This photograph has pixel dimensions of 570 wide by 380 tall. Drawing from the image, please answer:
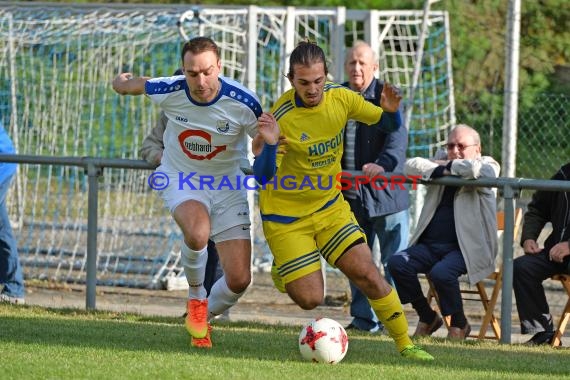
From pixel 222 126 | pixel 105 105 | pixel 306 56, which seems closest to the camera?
pixel 306 56

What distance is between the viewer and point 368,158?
364 inches

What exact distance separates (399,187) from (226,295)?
189 cm

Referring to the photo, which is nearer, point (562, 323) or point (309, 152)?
point (309, 152)

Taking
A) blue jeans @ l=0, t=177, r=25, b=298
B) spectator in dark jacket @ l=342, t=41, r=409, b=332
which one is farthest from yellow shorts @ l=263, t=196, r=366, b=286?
blue jeans @ l=0, t=177, r=25, b=298

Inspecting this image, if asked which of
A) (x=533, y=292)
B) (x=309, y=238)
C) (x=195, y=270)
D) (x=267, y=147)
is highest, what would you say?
(x=267, y=147)

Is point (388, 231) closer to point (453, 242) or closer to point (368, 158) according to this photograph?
point (368, 158)

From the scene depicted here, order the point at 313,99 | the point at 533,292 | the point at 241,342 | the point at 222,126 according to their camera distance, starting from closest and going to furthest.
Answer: the point at 313,99
the point at 222,126
the point at 241,342
the point at 533,292

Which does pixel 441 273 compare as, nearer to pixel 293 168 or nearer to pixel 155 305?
pixel 293 168

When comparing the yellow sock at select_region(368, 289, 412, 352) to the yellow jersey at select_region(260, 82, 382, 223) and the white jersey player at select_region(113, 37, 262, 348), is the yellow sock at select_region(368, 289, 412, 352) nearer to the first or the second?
A: the yellow jersey at select_region(260, 82, 382, 223)

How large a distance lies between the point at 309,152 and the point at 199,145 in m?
0.76

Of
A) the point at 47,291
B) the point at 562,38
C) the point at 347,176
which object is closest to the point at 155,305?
the point at 47,291

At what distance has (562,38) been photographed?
20.5 metres

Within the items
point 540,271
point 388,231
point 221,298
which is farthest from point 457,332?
point 221,298

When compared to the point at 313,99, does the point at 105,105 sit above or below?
below
